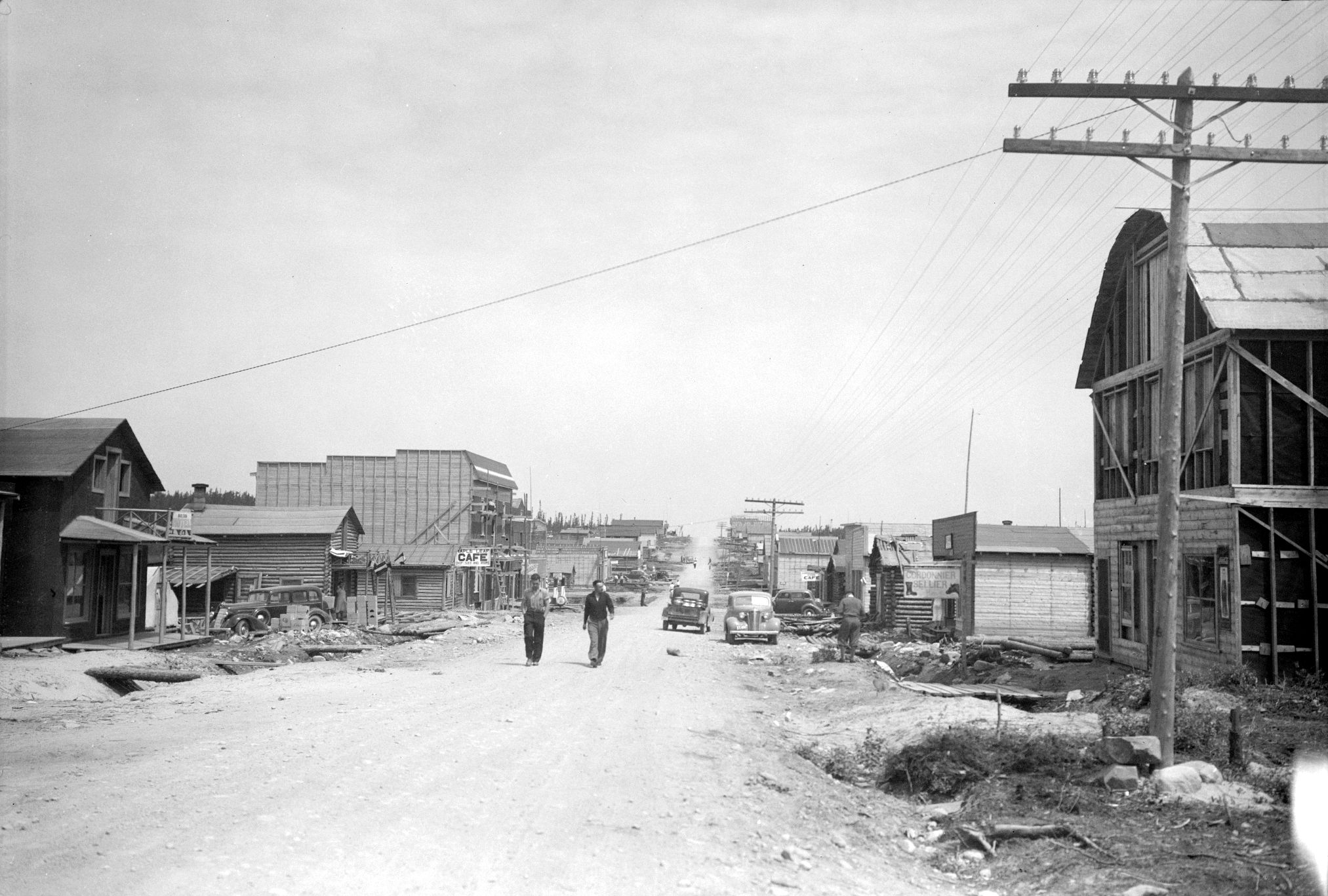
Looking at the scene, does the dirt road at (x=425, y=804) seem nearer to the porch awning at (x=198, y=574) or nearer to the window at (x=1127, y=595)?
the window at (x=1127, y=595)

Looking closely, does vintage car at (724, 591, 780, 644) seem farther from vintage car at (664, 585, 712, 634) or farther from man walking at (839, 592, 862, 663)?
man walking at (839, 592, 862, 663)

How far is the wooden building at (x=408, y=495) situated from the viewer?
65062 mm

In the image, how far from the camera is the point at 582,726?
45.2 ft

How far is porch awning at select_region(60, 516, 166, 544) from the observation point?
28.0 meters

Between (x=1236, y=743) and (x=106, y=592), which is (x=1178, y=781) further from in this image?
(x=106, y=592)

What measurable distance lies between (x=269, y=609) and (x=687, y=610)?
16.9 metres

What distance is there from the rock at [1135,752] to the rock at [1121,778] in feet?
0.54

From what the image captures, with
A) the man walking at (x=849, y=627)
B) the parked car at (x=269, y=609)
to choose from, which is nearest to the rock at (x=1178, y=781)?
the man walking at (x=849, y=627)

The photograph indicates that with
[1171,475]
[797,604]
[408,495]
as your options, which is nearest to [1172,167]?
[1171,475]

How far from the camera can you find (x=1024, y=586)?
35281mm

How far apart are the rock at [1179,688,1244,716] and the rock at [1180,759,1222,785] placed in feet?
11.2

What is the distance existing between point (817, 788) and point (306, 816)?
5549 mm

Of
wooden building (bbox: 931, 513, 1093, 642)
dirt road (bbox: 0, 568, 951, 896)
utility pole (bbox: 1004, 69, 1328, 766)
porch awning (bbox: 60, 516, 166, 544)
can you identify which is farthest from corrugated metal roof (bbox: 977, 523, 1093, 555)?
porch awning (bbox: 60, 516, 166, 544)

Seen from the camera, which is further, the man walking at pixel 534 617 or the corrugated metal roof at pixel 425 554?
the corrugated metal roof at pixel 425 554
